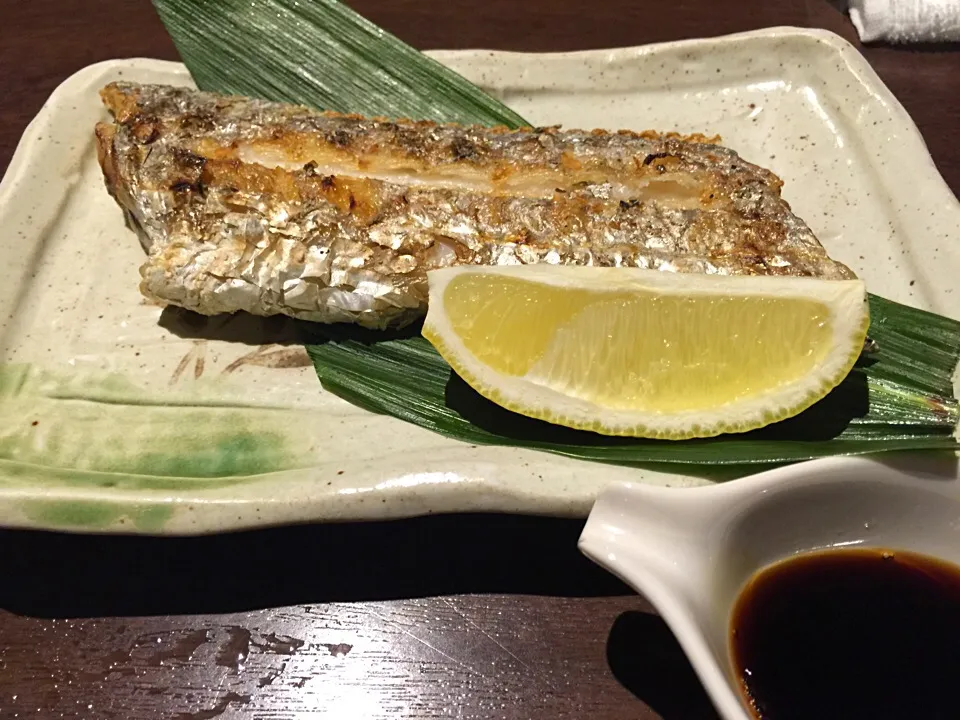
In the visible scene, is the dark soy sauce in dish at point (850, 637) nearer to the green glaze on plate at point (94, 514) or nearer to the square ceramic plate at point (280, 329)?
the square ceramic plate at point (280, 329)

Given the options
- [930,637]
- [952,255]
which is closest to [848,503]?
[930,637]

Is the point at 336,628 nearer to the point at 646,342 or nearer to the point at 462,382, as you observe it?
the point at 462,382

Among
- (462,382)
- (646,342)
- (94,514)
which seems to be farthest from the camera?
(462,382)

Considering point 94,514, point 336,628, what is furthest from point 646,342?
point 94,514

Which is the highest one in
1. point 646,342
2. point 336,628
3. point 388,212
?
point 388,212

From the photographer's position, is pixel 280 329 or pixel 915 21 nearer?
pixel 280 329

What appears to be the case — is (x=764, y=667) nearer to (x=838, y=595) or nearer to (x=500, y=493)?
(x=838, y=595)
